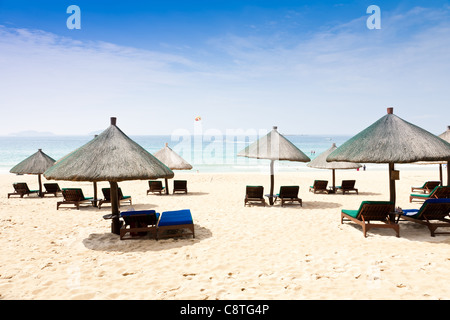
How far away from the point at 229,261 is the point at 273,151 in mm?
6117

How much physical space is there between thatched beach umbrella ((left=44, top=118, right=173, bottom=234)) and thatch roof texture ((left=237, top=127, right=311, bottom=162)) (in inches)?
185

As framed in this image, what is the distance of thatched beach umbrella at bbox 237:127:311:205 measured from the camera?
34.0ft

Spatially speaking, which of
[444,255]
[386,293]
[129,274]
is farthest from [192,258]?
[444,255]

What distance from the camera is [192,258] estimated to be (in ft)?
17.0

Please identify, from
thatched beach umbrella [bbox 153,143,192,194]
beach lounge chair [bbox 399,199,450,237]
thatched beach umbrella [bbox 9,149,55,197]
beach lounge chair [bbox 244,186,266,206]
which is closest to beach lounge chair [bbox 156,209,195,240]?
beach lounge chair [bbox 244,186,266,206]

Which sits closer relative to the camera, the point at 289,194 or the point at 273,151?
the point at 289,194

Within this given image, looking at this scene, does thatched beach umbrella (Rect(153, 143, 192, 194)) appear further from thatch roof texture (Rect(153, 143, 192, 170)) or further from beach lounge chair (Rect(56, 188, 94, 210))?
beach lounge chair (Rect(56, 188, 94, 210))

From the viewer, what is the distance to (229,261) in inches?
197

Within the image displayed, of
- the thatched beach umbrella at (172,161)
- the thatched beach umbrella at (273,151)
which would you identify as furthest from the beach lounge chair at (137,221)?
the thatched beach umbrella at (172,161)

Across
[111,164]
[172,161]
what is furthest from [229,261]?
[172,161]

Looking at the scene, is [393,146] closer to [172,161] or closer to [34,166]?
[172,161]

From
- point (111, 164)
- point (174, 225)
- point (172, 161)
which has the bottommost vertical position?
point (174, 225)
